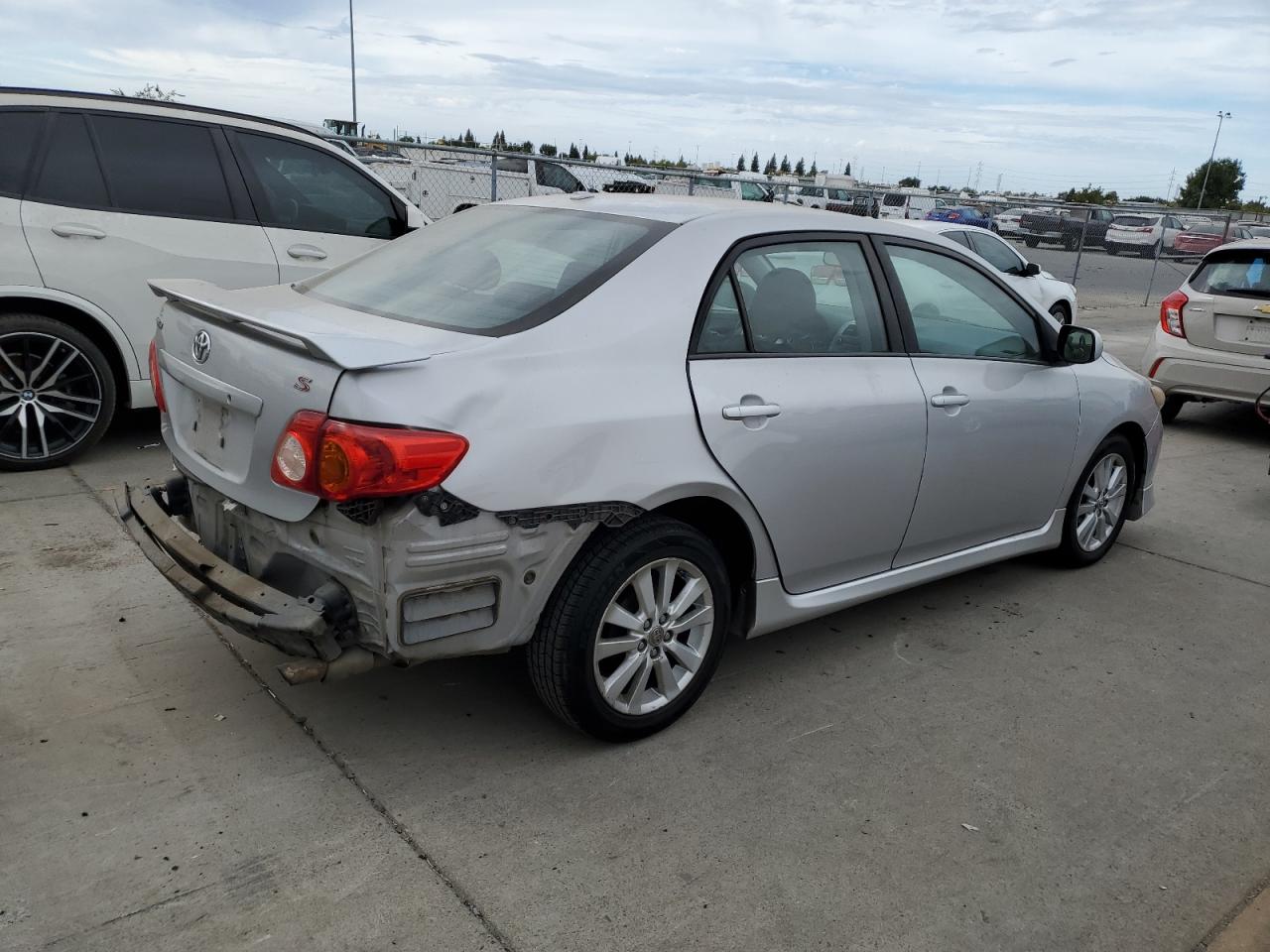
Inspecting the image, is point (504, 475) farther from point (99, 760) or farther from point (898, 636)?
point (898, 636)

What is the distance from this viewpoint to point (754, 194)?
18.9 m

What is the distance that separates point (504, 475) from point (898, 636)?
223cm

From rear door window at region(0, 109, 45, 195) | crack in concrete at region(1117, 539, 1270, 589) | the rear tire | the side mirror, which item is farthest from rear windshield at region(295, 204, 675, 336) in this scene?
the rear tire

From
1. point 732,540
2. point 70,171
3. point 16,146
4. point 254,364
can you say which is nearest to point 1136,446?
point 732,540

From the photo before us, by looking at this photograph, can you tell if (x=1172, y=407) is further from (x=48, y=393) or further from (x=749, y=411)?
(x=48, y=393)

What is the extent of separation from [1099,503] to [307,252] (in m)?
4.62

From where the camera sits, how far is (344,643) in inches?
110

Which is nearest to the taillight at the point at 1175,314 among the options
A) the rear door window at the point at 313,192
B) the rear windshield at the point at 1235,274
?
the rear windshield at the point at 1235,274

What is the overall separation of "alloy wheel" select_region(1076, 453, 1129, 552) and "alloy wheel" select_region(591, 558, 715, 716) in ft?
8.30

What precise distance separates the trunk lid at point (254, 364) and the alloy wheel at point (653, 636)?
890 mm

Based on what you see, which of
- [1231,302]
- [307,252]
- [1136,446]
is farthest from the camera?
[1231,302]

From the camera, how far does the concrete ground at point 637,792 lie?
254 centimetres

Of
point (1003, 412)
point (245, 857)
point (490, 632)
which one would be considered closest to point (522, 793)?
point (490, 632)

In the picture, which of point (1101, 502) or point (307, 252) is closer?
point (1101, 502)
